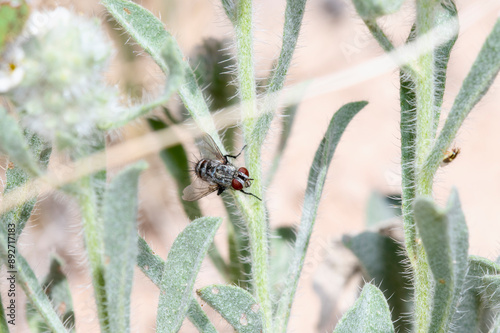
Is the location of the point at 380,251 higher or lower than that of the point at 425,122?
lower

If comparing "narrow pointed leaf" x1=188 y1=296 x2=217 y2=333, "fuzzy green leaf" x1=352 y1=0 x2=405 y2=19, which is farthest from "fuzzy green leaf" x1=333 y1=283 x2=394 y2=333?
"fuzzy green leaf" x1=352 y1=0 x2=405 y2=19

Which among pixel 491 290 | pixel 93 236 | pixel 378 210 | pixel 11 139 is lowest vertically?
pixel 378 210

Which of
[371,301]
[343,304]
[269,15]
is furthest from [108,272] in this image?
[269,15]

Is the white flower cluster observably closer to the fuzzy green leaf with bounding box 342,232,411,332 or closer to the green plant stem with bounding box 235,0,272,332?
the green plant stem with bounding box 235,0,272,332

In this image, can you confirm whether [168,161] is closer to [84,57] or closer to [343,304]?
[343,304]

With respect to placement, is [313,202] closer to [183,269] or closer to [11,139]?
[183,269]

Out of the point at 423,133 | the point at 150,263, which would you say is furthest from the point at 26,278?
the point at 423,133
